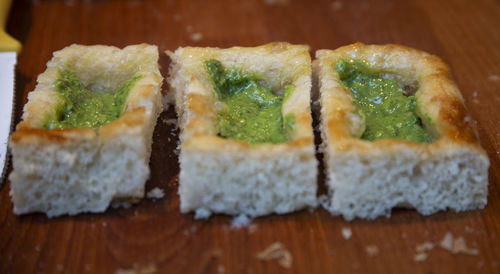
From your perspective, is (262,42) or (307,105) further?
(262,42)

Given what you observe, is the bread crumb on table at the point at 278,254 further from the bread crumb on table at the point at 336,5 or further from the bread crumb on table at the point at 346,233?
the bread crumb on table at the point at 336,5

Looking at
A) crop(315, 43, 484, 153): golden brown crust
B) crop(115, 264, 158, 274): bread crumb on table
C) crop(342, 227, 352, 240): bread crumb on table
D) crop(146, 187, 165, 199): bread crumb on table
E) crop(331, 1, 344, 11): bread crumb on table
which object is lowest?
crop(115, 264, 158, 274): bread crumb on table

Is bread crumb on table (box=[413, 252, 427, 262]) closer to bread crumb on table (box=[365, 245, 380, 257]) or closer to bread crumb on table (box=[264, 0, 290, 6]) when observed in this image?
bread crumb on table (box=[365, 245, 380, 257])

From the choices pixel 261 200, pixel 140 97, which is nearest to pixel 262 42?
pixel 140 97

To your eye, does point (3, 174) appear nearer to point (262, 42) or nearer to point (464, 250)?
point (262, 42)

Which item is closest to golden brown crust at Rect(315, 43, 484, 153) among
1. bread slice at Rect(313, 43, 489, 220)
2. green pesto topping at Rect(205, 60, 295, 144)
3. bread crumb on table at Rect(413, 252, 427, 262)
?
bread slice at Rect(313, 43, 489, 220)

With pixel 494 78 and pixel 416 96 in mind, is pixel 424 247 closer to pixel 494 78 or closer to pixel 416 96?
pixel 416 96

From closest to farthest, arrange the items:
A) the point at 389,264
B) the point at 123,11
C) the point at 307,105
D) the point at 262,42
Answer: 1. the point at 389,264
2. the point at 307,105
3. the point at 262,42
4. the point at 123,11
